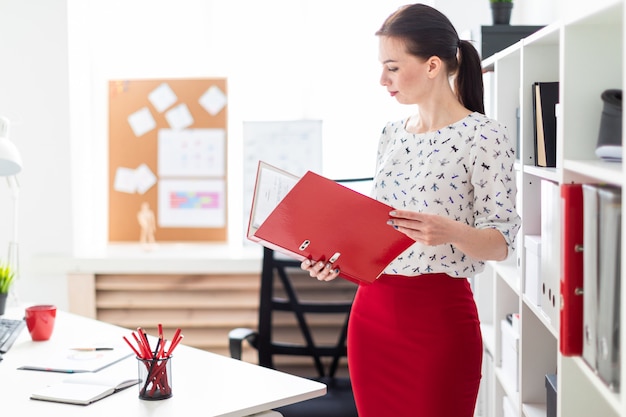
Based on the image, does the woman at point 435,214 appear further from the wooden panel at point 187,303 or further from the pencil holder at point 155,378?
the wooden panel at point 187,303

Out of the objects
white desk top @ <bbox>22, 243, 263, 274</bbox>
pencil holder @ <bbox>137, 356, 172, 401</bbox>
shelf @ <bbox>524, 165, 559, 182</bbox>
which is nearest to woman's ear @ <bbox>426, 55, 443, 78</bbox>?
shelf @ <bbox>524, 165, 559, 182</bbox>

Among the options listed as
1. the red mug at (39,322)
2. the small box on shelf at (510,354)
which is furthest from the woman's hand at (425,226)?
the red mug at (39,322)

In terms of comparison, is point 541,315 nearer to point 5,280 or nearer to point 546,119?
point 546,119

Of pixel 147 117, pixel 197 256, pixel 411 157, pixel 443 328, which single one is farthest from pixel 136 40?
pixel 443 328

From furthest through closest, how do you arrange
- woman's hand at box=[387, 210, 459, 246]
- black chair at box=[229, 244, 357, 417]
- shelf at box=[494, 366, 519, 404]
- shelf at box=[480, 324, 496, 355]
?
shelf at box=[480, 324, 496, 355], black chair at box=[229, 244, 357, 417], shelf at box=[494, 366, 519, 404], woman's hand at box=[387, 210, 459, 246]

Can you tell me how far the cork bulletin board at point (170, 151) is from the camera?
3873 mm

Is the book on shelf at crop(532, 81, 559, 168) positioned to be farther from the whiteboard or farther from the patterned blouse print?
the whiteboard

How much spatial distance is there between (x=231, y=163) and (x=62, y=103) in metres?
0.82

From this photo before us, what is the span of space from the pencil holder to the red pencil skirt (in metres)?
0.51

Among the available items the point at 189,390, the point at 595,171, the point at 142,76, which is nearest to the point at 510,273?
the point at 189,390

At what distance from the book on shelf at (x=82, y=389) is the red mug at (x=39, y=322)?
1.43 feet

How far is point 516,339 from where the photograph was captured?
243 cm

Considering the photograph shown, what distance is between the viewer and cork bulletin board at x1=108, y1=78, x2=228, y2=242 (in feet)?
12.7

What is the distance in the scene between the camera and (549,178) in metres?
1.93
